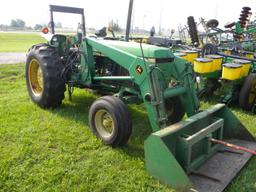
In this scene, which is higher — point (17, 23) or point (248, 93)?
point (248, 93)

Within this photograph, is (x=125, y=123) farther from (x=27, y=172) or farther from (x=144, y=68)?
(x=27, y=172)

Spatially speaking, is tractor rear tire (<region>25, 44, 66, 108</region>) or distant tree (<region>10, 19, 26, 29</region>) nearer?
tractor rear tire (<region>25, 44, 66, 108</region>)

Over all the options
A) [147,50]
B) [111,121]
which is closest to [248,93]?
[147,50]

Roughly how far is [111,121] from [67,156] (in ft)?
2.39

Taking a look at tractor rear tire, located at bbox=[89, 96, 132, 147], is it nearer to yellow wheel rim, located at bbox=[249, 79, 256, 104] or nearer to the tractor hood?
the tractor hood

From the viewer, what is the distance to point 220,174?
10.6 ft

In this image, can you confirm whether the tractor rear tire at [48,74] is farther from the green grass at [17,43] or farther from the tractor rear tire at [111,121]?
the green grass at [17,43]

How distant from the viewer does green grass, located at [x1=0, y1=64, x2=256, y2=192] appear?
10.2 feet

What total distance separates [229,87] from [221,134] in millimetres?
2403

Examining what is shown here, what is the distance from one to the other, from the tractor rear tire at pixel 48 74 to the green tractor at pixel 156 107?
16 mm

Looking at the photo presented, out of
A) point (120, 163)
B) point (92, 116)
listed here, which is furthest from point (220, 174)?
point (92, 116)

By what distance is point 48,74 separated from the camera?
4.88m

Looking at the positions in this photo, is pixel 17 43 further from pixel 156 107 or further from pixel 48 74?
pixel 156 107

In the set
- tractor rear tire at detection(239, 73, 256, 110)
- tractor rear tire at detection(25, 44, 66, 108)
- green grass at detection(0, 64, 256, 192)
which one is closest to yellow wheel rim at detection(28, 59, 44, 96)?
tractor rear tire at detection(25, 44, 66, 108)
